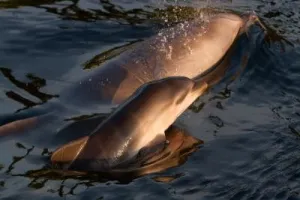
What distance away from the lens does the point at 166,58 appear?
9.48 metres

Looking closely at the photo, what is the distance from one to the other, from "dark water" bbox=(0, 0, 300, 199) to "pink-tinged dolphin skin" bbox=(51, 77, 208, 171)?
272 mm

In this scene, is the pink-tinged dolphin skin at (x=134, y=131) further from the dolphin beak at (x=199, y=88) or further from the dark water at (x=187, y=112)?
Result: the dark water at (x=187, y=112)

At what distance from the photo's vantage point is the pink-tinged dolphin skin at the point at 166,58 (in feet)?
27.7

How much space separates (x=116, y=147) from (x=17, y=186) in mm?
1075

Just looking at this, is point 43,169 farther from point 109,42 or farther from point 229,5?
point 229,5

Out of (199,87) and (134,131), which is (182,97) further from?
(134,131)

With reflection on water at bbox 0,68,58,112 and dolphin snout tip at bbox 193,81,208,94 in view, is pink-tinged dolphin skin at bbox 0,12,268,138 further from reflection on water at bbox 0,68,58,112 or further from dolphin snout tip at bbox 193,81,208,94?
dolphin snout tip at bbox 193,81,208,94

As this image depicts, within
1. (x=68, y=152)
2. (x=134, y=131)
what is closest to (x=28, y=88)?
(x=134, y=131)

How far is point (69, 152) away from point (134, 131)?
0.82 meters

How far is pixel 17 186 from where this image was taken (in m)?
6.30

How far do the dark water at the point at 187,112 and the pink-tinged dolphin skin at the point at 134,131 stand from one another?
0.89ft

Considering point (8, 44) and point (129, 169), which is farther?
point (8, 44)

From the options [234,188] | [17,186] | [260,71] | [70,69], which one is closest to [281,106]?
[260,71]

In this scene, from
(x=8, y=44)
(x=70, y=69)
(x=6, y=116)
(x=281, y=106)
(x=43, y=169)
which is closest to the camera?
(x=43, y=169)
